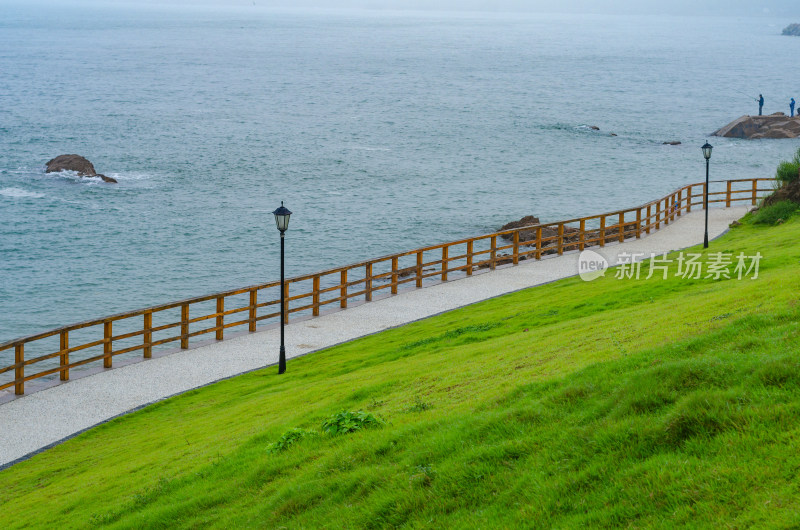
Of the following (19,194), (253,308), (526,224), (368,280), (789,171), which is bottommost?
(253,308)

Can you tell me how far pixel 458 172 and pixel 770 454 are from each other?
63211mm

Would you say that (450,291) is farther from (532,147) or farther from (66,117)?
(66,117)

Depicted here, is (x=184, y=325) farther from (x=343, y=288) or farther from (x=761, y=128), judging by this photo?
(x=761, y=128)

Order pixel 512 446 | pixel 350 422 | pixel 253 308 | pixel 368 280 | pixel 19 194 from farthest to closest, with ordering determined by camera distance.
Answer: pixel 19 194
pixel 368 280
pixel 253 308
pixel 350 422
pixel 512 446

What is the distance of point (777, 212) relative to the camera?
2916cm

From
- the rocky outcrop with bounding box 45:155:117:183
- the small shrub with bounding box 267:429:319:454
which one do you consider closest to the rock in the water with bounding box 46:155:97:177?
the rocky outcrop with bounding box 45:155:117:183

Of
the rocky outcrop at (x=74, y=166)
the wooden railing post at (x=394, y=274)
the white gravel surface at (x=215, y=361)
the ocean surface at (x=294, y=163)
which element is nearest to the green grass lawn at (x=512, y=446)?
the white gravel surface at (x=215, y=361)

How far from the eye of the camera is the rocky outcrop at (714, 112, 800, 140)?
85312mm

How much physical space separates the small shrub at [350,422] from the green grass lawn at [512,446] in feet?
0.59

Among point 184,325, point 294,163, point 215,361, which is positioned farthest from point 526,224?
point 294,163

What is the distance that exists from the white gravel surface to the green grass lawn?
1134 millimetres

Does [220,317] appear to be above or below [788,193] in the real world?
below

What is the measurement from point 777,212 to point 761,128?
6361 centimetres

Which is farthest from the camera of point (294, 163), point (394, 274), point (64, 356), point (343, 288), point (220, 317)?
point (294, 163)
